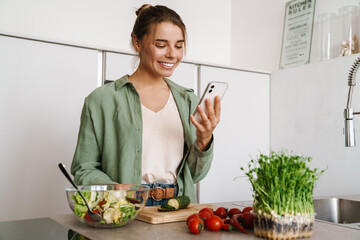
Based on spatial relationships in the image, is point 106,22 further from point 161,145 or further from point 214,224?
point 214,224

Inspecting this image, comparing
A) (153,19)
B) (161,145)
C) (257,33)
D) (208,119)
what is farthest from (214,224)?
(257,33)

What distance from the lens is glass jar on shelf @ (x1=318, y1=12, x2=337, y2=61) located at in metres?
2.62

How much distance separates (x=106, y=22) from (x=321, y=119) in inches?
68.4

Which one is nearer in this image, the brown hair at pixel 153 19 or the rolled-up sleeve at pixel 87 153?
the rolled-up sleeve at pixel 87 153

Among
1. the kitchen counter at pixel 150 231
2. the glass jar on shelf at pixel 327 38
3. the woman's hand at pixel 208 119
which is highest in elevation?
the glass jar on shelf at pixel 327 38

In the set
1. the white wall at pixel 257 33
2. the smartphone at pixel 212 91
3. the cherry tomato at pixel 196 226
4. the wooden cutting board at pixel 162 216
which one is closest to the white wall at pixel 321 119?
the white wall at pixel 257 33

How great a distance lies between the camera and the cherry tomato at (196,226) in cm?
97

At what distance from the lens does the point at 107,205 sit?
101cm

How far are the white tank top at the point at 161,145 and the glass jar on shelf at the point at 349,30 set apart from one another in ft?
4.63

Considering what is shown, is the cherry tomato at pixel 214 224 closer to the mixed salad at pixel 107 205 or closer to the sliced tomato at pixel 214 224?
the sliced tomato at pixel 214 224

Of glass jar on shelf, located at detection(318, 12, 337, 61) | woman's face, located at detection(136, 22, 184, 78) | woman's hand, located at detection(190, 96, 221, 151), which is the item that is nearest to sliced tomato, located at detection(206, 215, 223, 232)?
woman's hand, located at detection(190, 96, 221, 151)

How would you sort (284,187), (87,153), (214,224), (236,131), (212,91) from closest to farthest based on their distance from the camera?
(284,187), (214,224), (212,91), (87,153), (236,131)

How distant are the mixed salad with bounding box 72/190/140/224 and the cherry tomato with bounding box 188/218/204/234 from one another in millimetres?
170

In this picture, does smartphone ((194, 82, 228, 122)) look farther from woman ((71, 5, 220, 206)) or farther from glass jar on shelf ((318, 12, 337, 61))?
glass jar on shelf ((318, 12, 337, 61))
